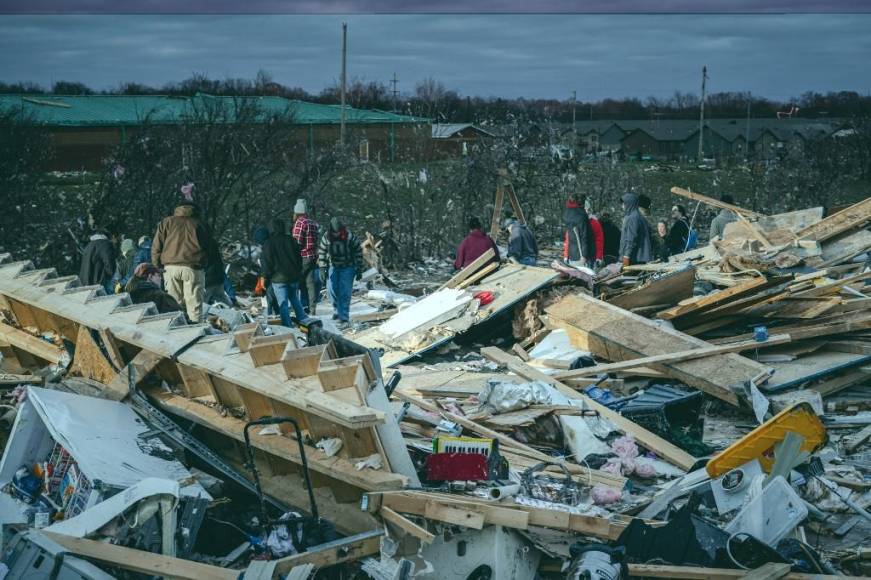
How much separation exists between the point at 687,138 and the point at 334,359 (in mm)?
84188

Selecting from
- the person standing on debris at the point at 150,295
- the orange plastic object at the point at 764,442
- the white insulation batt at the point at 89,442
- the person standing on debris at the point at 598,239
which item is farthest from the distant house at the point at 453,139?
the white insulation batt at the point at 89,442

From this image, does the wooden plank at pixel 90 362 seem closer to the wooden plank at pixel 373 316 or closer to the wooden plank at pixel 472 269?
the wooden plank at pixel 472 269

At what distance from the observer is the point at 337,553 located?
215 inches

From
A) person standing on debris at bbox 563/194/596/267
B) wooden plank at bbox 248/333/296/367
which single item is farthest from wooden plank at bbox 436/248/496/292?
wooden plank at bbox 248/333/296/367

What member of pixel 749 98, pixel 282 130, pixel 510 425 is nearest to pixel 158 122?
pixel 282 130

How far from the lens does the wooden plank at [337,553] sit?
523 centimetres

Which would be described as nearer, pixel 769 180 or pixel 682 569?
pixel 682 569

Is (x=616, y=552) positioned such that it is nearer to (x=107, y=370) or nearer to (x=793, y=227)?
(x=107, y=370)

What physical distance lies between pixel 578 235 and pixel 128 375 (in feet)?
26.7

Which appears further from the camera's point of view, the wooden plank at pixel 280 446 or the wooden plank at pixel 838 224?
the wooden plank at pixel 838 224

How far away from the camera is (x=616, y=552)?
520cm

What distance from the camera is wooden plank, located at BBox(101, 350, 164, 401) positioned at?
724cm

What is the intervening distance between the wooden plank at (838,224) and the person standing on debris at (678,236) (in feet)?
8.27

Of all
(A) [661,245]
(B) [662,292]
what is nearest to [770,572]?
(B) [662,292]
